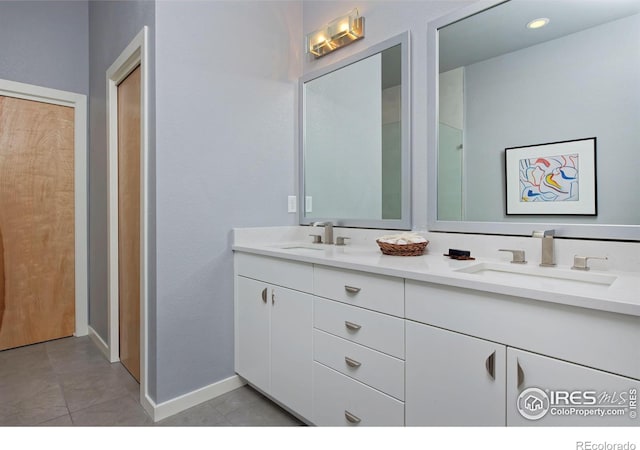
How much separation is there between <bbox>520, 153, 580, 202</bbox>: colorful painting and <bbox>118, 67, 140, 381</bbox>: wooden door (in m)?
1.99

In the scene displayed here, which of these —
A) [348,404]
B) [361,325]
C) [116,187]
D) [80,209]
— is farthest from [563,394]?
[80,209]

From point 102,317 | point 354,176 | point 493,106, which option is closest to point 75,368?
point 102,317

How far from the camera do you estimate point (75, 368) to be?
224cm

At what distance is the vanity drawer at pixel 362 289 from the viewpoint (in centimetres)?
118

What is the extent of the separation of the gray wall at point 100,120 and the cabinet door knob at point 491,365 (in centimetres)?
226

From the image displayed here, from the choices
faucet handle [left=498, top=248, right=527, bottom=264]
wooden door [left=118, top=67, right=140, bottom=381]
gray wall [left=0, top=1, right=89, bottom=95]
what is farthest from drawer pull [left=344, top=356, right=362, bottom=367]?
gray wall [left=0, top=1, right=89, bottom=95]

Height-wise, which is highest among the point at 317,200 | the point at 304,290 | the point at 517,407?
the point at 317,200

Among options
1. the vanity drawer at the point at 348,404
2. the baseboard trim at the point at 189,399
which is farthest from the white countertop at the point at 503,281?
the baseboard trim at the point at 189,399

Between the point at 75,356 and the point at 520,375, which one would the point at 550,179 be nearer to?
the point at 520,375

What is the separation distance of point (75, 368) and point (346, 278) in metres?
2.09

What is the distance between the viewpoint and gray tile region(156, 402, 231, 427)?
1637 millimetres

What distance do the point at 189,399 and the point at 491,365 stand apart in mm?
1516

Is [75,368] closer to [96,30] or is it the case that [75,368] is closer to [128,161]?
[128,161]

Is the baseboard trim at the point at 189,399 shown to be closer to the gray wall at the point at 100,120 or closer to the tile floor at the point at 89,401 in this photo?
the tile floor at the point at 89,401
